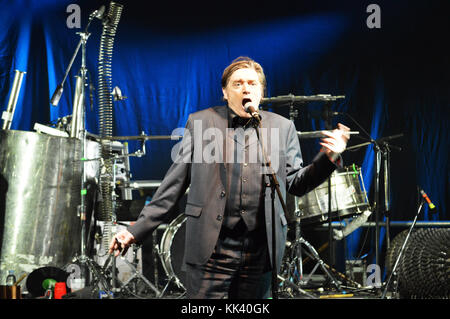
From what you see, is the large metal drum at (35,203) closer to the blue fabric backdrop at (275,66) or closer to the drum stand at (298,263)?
the blue fabric backdrop at (275,66)

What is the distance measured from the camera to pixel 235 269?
2.35m

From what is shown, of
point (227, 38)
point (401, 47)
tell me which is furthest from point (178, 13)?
point (401, 47)

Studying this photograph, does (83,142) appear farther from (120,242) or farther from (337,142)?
(337,142)

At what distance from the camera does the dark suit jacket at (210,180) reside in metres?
2.36

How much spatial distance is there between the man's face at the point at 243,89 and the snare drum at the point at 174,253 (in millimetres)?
3301

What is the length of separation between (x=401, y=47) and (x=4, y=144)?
5.15 meters

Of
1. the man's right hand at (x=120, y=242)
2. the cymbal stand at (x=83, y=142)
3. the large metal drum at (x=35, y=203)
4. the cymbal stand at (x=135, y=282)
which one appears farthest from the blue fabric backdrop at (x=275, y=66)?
the man's right hand at (x=120, y=242)

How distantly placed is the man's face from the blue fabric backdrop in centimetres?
426

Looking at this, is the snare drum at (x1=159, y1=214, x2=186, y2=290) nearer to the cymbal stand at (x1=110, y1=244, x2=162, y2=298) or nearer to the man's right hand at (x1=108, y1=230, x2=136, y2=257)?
the cymbal stand at (x1=110, y1=244, x2=162, y2=298)

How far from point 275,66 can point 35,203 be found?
3657mm

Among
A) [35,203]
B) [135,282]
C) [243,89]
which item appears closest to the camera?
[243,89]

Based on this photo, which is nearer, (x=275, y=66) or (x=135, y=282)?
(x=135, y=282)

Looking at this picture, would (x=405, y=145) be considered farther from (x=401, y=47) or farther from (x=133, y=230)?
(x=133, y=230)

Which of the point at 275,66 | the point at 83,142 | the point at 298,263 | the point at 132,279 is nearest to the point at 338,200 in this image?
the point at 298,263
